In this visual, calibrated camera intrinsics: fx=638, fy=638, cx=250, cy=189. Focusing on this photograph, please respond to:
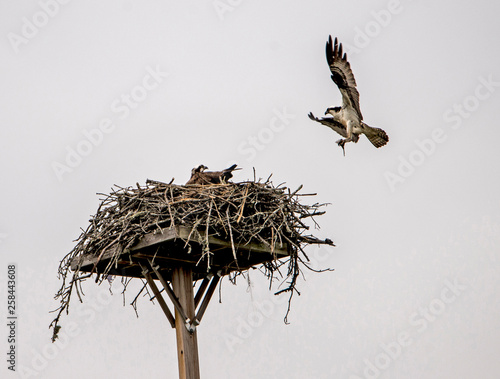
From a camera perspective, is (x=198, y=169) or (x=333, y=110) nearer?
(x=198, y=169)

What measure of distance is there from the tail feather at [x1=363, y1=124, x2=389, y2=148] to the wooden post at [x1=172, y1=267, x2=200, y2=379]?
383cm

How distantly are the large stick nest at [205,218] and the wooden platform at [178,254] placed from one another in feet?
0.17

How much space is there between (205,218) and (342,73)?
3.33 metres

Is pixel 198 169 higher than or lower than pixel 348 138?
lower

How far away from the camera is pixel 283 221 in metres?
6.55

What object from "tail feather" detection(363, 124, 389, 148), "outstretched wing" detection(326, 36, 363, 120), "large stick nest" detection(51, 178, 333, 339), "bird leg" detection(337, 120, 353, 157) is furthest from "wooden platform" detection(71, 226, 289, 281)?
"tail feather" detection(363, 124, 389, 148)

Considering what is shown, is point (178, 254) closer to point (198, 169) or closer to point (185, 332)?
point (185, 332)

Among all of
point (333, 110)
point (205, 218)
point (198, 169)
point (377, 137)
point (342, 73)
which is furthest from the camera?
point (377, 137)

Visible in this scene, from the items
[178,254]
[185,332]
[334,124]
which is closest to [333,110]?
[334,124]

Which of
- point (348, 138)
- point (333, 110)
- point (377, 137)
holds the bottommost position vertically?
point (348, 138)

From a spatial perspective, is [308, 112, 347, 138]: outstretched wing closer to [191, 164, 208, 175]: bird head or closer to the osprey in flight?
the osprey in flight

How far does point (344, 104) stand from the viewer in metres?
8.56

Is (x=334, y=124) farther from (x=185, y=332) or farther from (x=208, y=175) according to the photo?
(x=185, y=332)

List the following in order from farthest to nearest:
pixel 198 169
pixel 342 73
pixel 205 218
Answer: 1. pixel 342 73
2. pixel 198 169
3. pixel 205 218
